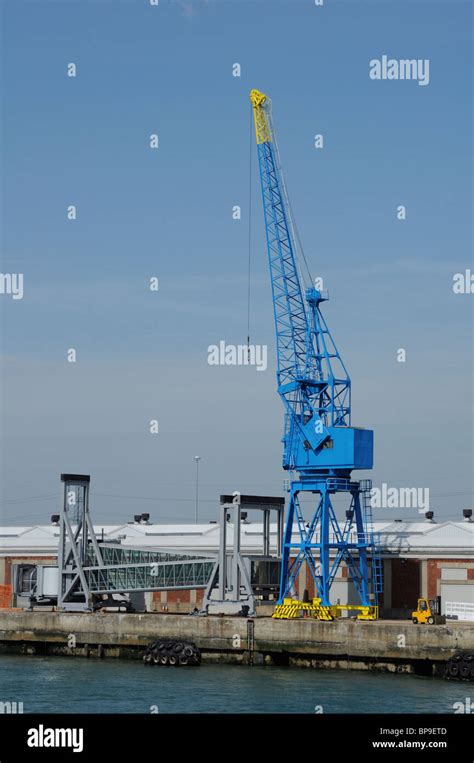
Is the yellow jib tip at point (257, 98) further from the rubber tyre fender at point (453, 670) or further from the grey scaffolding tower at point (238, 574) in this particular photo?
the rubber tyre fender at point (453, 670)

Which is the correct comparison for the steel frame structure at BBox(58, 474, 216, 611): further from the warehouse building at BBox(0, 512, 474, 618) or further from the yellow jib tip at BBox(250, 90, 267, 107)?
the yellow jib tip at BBox(250, 90, 267, 107)

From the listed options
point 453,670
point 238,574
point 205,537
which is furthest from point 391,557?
point 453,670

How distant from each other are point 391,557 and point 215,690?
22943mm

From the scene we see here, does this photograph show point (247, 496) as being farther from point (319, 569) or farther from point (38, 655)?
point (38, 655)

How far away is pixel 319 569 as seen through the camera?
6662 centimetres

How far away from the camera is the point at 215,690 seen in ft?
148

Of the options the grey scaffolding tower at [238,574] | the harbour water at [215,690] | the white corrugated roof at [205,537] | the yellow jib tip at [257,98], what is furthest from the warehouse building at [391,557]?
the yellow jib tip at [257,98]

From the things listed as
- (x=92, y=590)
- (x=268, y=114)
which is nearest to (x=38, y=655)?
(x=92, y=590)

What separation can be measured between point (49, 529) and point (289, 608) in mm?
28997

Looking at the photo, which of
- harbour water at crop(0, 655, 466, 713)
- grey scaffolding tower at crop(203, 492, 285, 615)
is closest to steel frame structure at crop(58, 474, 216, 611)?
grey scaffolding tower at crop(203, 492, 285, 615)

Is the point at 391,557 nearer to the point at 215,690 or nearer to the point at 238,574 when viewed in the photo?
the point at 238,574

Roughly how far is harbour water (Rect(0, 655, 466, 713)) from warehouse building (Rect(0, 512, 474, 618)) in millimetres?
12813

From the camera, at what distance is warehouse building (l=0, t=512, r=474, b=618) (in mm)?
64438

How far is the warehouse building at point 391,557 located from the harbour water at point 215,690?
12.8 m
